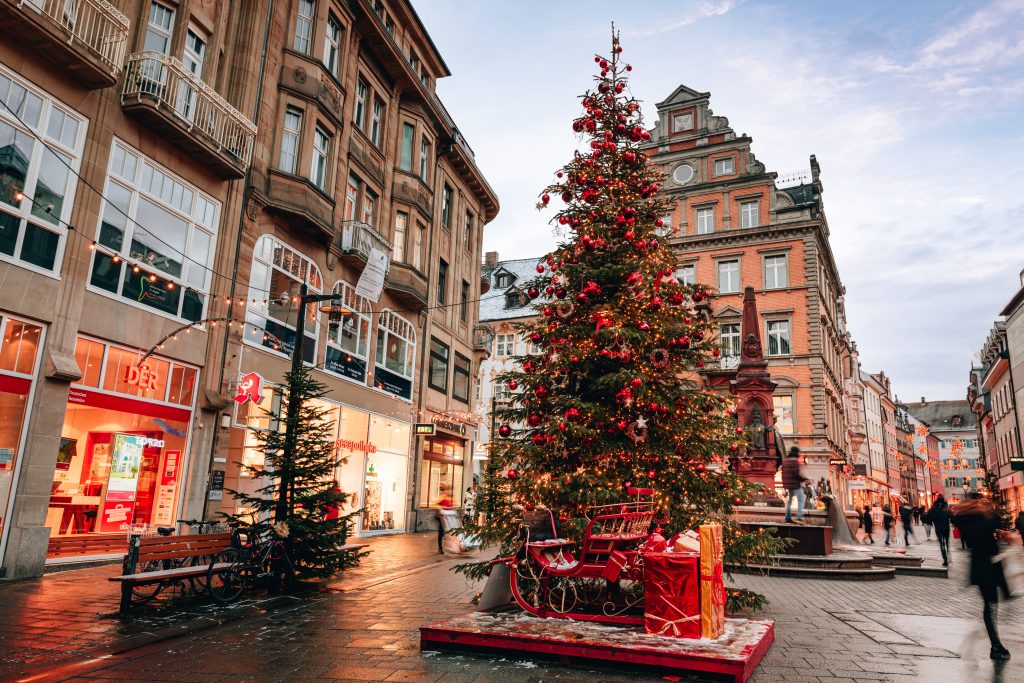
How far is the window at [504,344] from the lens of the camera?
168 ft

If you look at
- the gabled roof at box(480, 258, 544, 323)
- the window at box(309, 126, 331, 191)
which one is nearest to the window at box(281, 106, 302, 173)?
the window at box(309, 126, 331, 191)

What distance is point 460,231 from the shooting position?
3172cm

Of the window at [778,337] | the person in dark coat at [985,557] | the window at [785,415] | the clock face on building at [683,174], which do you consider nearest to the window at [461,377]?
the window at [785,415]

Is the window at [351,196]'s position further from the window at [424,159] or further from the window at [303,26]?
the window at [424,159]

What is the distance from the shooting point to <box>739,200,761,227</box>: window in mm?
41094

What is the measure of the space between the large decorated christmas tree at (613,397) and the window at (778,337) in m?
31.8

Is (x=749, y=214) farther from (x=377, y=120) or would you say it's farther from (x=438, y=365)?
(x=377, y=120)

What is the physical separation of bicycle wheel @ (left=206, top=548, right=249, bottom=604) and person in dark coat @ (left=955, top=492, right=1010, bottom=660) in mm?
9238

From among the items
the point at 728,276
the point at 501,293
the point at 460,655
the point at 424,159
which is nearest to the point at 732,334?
the point at 728,276

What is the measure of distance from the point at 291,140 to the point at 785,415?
3125 cm

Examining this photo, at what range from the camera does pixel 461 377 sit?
32.3 m

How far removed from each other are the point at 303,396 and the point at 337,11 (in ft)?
49.5

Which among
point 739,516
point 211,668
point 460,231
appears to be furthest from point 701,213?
point 211,668

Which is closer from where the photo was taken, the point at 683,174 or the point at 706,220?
the point at 706,220
